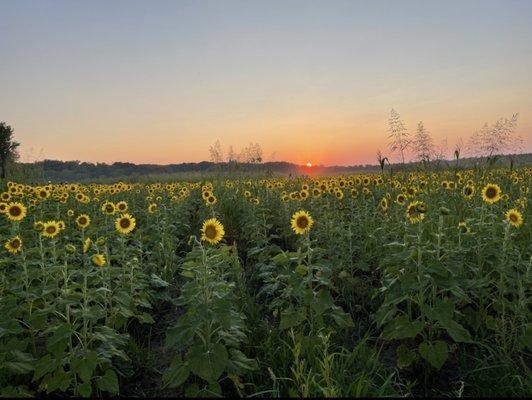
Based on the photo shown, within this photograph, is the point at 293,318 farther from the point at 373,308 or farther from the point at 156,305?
the point at 156,305

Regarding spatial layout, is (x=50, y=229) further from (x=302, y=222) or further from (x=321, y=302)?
(x=321, y=302)

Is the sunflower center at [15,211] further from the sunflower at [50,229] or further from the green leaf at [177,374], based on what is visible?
the green leaf at [177,374]

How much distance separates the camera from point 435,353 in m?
3.31

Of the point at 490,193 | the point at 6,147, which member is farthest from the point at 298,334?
the point at 6,147

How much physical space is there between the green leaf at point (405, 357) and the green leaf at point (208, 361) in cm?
132

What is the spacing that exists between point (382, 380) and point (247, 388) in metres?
0.96

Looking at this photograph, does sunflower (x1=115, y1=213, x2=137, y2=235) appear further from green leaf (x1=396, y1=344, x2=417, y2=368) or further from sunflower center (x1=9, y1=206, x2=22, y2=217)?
green leaf (x1=396, y1=344, x2=417, y2=368)

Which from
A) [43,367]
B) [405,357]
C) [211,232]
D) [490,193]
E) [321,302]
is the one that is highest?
[490,193]

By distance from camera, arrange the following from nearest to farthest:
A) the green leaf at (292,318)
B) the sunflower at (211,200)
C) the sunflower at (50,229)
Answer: the green leaf at (292,318)
the sunflower at (50,229)
the sunflower at (211,200)

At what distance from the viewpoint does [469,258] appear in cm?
461

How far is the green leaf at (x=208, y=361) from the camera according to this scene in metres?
2.96

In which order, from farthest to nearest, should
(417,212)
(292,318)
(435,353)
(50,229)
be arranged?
(50,229) → (417,212) → (292,318) → (435,353)

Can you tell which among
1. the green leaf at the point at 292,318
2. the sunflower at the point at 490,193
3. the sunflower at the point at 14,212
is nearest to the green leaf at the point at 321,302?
the green leaf at the point at 292,318

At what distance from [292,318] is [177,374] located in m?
1.01
